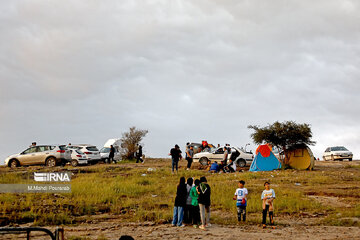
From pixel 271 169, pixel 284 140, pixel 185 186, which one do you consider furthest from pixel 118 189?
pixel 284 140

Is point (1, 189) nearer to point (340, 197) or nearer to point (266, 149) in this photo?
point (340, 197)

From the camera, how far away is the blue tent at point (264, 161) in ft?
85.7

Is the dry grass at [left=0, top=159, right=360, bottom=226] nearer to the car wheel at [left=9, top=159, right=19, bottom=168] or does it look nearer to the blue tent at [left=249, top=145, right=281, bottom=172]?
the blue tent at [left=249, top=145, right=281, bottom=172]

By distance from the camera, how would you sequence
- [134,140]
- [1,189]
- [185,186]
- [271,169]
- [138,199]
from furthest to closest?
[134,140], [271,169], [1,189], [138,199], [185,186]

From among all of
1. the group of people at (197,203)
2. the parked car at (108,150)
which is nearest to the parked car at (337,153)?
the parked car at (108,150)

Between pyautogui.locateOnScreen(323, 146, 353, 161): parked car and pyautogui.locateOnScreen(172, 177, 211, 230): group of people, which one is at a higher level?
pyautogui.locateOnScreen(323, 146, 353, 161): parked car

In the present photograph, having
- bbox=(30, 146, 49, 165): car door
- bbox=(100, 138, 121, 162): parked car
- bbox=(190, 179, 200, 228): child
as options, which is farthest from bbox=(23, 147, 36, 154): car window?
bbox=(190, 179, 200, 228): child

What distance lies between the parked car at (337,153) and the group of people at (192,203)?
28.4m

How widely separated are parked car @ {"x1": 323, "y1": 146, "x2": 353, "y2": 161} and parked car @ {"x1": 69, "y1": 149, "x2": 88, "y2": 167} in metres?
24.1

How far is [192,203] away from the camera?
445 inches

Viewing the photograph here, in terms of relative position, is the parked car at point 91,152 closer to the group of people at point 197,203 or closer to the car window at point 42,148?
the car window at point 42,148

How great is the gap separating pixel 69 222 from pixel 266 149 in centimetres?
1804

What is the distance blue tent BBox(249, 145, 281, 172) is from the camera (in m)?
26.1

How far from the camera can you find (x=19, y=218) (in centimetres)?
1175
